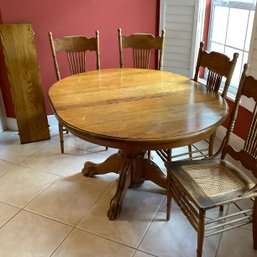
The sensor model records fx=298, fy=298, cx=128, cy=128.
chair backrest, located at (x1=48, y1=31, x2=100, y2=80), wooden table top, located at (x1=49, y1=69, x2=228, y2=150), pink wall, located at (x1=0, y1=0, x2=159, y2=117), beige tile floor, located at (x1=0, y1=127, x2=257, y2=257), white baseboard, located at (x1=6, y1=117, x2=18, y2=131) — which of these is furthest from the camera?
white baseboard, located at (x1=6, y1=117, x2=18, y2=131)

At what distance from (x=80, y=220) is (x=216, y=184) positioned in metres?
0.90

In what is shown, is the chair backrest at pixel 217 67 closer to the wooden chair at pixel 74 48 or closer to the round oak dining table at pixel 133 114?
the round oak dining table at pixel 133 114

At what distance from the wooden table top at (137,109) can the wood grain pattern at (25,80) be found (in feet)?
2.06

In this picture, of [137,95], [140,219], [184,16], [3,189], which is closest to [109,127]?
[137,95]

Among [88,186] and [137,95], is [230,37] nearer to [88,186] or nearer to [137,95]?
[137,95]

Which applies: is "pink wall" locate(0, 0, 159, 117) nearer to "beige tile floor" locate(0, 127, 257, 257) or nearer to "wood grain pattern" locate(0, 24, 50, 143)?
"wood grain pattern" locate(0, 24, 50, 143)

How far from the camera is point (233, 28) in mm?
2682

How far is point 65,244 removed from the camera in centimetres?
174

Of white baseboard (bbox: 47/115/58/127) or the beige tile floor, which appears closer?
the beige tile floor

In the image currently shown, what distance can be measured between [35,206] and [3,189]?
34 centimetres

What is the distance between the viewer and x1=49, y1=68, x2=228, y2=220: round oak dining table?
1.42 m

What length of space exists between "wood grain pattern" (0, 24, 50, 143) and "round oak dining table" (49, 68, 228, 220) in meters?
0.64

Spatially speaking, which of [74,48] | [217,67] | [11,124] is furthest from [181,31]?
[11,124]

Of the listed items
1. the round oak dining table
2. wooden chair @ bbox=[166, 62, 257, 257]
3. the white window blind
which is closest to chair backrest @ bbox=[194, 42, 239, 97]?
the round oak dining table
